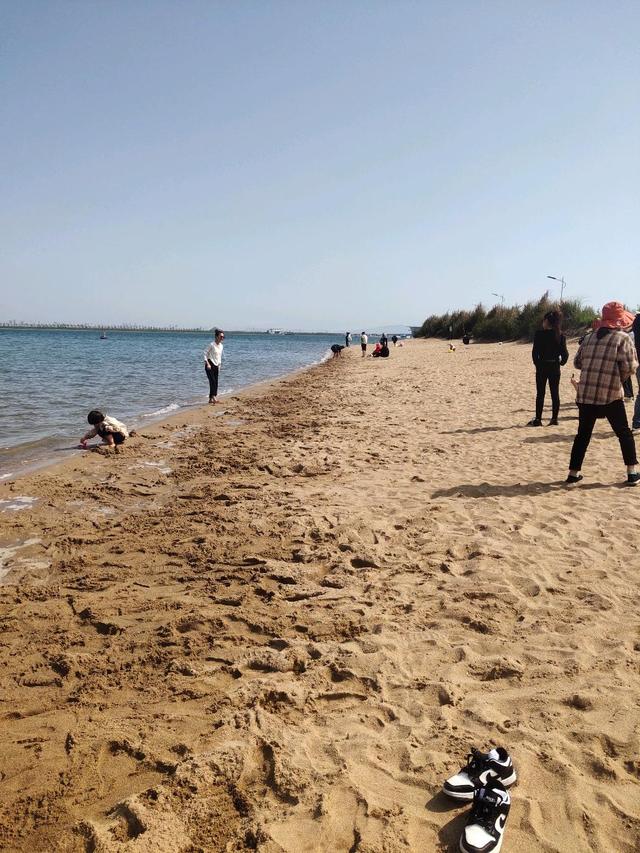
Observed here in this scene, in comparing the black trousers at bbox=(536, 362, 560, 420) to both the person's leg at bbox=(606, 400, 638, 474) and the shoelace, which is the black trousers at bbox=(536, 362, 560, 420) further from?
the shoelace

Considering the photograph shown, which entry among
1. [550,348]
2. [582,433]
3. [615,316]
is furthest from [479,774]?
[550,348]

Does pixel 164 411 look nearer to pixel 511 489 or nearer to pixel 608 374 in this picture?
pixel 511 489

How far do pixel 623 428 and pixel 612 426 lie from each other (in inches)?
4.8

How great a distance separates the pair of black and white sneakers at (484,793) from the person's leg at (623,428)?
445 cm

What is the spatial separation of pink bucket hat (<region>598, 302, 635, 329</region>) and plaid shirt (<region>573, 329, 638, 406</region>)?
85 millimetres

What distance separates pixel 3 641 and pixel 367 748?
7.84 feet

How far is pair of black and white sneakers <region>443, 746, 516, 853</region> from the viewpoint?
1.88 meters

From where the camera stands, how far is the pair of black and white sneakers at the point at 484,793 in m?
1.88

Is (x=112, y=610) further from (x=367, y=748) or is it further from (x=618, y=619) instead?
(x=618, y=619)

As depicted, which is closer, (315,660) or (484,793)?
(484,793)

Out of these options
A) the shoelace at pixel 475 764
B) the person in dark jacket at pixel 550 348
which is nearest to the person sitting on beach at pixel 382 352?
the person in dark jacket at pixel 550 348

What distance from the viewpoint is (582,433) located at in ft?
19.2

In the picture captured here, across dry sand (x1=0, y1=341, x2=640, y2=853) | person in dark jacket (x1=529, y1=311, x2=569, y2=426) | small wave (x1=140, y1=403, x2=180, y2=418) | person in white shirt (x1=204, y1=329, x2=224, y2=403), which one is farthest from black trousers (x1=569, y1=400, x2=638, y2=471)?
small wave (x1=140, y1=403, x2=180, y2=418)

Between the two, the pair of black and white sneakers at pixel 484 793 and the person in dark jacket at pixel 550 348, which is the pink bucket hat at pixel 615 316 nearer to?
the person in dark jacket at pixel 550 348
